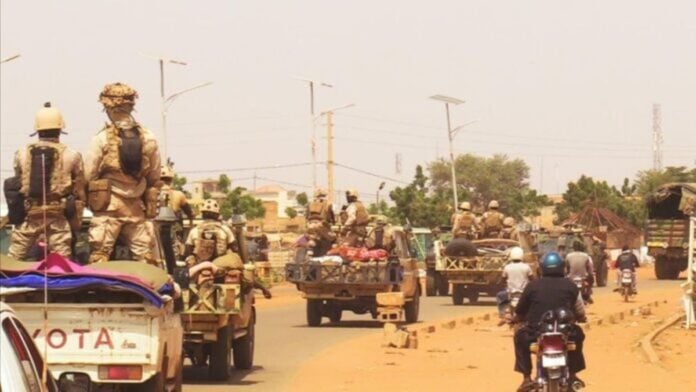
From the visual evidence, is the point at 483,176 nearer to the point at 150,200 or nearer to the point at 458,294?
the point at 458,294

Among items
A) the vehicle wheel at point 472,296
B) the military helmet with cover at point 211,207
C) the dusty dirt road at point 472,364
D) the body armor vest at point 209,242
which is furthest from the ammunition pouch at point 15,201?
the vehicle wheel at point 472,296

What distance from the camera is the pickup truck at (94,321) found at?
11.9m

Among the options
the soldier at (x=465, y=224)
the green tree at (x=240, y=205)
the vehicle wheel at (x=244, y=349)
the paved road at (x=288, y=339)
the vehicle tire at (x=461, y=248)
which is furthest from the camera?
the green tree at (x=240, y=205)

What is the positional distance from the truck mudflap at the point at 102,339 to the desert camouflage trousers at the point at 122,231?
178cm

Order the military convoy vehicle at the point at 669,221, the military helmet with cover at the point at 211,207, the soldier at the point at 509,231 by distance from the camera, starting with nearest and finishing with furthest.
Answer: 1. the military helmet with cover at the point at 211,207
2. the soldier at the point at 509,231
3. the military convoy vehicle at the point at 669,221

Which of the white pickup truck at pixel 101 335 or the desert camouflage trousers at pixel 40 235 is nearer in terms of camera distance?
the white pickup truck at pixel 101 335

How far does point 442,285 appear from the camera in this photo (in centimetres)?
4322

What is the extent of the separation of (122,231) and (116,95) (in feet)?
3.86

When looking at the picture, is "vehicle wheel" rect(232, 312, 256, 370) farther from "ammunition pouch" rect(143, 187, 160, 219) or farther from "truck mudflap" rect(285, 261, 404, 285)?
"truck mudflap" rect(285, 261, 404, 285)

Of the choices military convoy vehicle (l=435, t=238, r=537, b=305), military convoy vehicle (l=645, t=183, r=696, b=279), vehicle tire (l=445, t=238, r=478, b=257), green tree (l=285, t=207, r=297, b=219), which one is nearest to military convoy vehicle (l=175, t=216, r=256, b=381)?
military convoy vehicle (l=435, t=238, r=537, b=305)

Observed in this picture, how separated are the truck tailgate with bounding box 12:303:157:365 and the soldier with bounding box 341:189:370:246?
1661cm

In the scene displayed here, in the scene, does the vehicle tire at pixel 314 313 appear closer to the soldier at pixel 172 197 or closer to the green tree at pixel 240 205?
the soldier at pixel 172 197

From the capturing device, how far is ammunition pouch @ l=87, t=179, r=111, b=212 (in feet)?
46.4

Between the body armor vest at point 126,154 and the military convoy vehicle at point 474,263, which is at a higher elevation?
the body armor vest at point 126,154
